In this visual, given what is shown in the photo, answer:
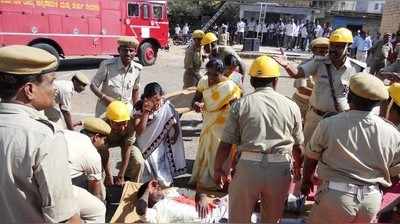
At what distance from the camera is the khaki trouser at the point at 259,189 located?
3.16 metres

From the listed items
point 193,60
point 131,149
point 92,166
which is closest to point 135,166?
point 131,149

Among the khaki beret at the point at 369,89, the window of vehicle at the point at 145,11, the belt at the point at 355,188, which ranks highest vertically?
the window of vehicle at the point at 145,11

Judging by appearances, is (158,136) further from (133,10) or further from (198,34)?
(133,10)

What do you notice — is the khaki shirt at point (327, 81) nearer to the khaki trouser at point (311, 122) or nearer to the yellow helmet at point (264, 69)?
the khaki trouser at point (311, 122)

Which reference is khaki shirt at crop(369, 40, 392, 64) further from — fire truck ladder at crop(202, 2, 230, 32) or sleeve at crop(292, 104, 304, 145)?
fire truck ladder at crop(202, 2, 230, 32)

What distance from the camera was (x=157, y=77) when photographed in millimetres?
13734

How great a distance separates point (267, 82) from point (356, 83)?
0.69 m

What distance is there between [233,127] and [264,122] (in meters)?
0.24

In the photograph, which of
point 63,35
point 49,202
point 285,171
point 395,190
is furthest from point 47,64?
point 63,35

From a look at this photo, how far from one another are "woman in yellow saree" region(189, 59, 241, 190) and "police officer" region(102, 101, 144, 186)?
0.71 metres

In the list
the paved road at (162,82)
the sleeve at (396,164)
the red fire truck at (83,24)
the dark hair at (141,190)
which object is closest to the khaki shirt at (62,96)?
the paved road at (162,82)

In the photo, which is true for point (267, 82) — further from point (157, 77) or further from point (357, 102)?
point (157, 77)

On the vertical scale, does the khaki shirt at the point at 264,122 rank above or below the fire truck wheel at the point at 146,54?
Result: above

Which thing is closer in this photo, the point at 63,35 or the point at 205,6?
the point at 63,35
